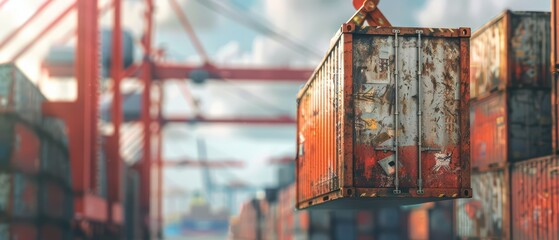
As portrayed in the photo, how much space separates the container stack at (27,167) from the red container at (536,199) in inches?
606

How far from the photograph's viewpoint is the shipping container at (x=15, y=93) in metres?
26.0

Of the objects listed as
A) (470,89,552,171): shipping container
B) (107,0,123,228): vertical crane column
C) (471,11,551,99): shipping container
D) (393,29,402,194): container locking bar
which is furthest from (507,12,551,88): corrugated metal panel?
(107,0,123,228): vertical crane column

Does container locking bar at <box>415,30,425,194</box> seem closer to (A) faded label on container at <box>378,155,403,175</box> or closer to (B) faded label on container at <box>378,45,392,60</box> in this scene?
(A) faded label on container at <box>378,155,403,175</box>

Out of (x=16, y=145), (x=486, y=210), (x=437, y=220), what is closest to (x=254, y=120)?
(x=437, y=220)

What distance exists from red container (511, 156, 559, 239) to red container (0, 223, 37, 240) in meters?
15.3

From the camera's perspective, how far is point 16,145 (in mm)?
26453

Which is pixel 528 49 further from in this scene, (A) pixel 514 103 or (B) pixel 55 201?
(B) pixel 55 201

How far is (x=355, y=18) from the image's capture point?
607 inches

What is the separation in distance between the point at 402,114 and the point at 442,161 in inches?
42.3

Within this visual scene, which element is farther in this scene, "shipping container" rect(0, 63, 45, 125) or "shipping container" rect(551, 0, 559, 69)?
"shipping container" rect(0, 63, 45, 125)

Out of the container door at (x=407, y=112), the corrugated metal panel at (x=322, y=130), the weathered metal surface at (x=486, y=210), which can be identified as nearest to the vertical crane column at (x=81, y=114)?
the corrugated metal panel at (x=322, y=130)

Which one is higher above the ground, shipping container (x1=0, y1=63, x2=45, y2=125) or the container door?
shipping container (x1=0, y1=63, x2=45, y2=125)

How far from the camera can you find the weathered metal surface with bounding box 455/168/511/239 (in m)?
21.2

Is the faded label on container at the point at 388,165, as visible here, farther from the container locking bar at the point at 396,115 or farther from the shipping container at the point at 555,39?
the shipping container at the point at 555,39
